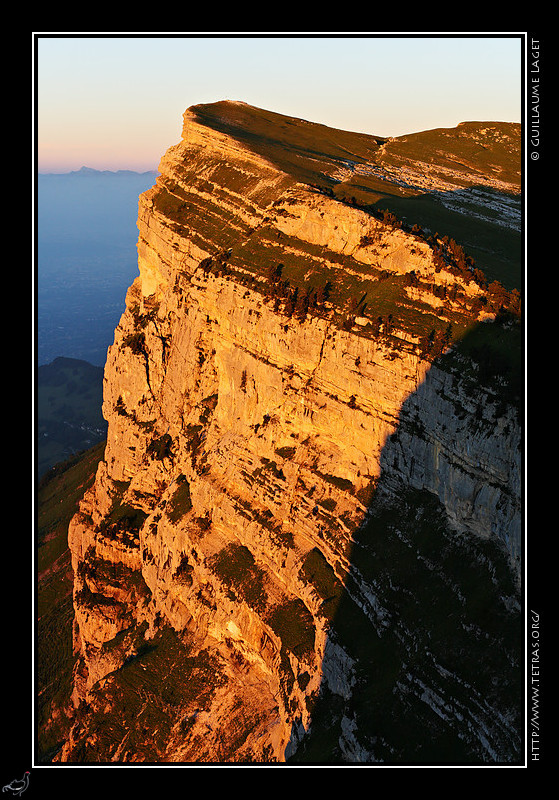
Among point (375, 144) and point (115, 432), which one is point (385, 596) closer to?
point (115, 432)

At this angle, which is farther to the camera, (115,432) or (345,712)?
(115,432)

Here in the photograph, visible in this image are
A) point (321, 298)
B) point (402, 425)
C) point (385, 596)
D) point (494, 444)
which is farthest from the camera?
point (321, 298)

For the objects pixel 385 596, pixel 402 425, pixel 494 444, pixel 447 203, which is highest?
pixel 447 203

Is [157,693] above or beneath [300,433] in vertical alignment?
beneath
